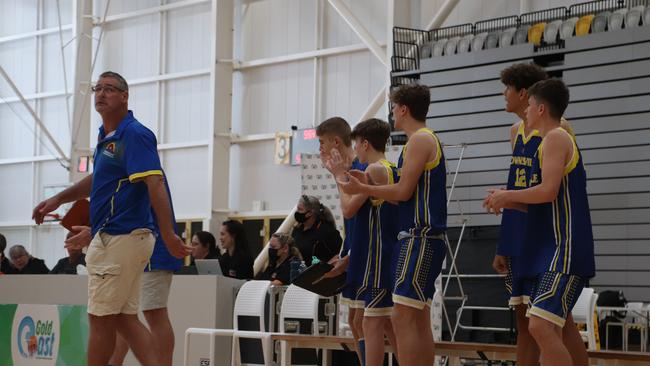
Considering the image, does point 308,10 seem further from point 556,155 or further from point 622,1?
point 556,155

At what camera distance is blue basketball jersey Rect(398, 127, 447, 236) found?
4.83 m

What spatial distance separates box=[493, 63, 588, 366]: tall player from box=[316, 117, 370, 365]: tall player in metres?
0.89

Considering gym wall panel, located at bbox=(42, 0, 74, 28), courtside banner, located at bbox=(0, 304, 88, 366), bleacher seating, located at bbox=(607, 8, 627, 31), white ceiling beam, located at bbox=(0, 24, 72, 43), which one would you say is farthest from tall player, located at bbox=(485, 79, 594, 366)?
gym wall panel, located at bbox=(42, 0, 74, 28)

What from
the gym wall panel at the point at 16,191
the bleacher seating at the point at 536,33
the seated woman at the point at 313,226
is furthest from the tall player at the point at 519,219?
the gym wall panel at the point at 16,191

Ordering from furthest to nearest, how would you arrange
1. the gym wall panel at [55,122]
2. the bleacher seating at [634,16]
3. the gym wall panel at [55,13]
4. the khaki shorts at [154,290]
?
the gym wall panel at [55,13]
the gym wall panel at [55,122]
the bleacher seating at [634,16]
the khaki shorts at [154,290]

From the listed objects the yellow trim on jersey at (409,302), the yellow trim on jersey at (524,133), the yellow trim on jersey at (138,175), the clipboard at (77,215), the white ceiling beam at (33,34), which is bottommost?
the yellow trim on jersey at (409,302)

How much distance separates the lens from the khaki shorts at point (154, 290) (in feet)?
18.7

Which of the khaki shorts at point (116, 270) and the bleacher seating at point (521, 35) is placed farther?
the bleacher seating at point (521, 35)

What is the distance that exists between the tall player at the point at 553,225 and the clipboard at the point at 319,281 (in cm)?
157

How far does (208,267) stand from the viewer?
887 centimetres

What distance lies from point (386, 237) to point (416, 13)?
405 inches

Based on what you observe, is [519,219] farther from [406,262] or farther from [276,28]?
[276,28]

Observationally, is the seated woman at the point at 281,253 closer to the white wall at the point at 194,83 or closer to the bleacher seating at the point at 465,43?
the bleacher seating at the point at 465,43

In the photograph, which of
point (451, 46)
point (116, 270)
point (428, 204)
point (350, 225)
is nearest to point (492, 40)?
point (451, 46)
